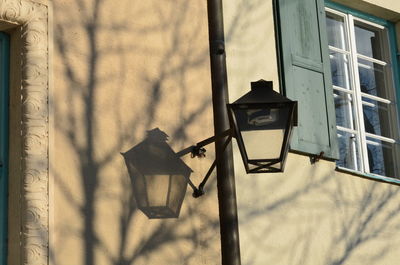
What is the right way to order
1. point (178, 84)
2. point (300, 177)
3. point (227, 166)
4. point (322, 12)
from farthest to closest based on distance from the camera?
point (322, 12)
point (300, 177)
point (178, 84)
point (227, 166)

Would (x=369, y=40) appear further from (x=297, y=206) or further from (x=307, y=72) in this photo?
(x=297, y=206)

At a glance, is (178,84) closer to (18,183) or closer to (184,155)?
(184,155)

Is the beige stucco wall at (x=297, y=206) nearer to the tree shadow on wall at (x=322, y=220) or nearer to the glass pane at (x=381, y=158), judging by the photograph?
the tree shadow on wall at (x=322, y=220)

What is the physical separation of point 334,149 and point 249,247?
132 centimetres

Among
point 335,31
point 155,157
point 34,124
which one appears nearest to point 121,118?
point 155,157

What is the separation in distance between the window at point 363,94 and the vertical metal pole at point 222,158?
2766mm

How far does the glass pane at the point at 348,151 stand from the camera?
8477mm

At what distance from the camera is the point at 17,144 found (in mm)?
6008

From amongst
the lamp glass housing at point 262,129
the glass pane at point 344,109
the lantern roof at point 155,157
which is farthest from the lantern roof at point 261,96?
the glass pane at point 344,109

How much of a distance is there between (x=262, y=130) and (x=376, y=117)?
3.57 meters

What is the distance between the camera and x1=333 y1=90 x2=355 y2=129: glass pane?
338 inches

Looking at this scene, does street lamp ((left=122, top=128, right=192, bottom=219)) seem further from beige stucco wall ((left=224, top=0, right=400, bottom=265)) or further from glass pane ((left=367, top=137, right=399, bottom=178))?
glass pane ((left=367, top=137, right=399, bottom=178))

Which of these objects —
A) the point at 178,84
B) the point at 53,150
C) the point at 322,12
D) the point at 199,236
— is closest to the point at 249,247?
the point at 199,236

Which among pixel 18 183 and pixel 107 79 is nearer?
pixel 18 183
